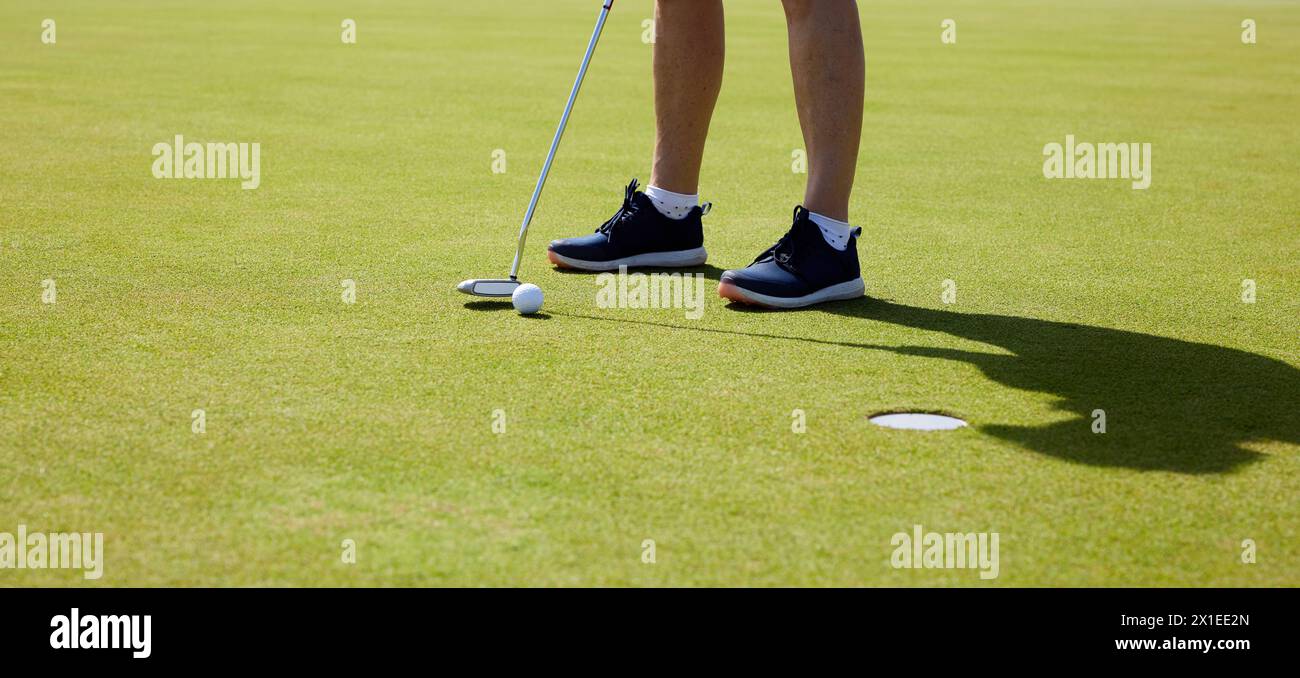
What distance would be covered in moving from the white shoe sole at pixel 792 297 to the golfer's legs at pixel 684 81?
64 centimetres

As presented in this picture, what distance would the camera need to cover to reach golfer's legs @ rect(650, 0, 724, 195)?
3984mm

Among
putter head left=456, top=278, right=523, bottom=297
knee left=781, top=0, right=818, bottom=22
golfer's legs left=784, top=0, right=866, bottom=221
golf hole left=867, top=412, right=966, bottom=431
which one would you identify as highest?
knee left=781, top=0, right=818, bottom=22

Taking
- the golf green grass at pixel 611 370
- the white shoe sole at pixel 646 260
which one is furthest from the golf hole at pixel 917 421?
the white shoe sole at pixel 646 260

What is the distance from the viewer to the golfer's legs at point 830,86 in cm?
357

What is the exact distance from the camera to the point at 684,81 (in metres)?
4.01

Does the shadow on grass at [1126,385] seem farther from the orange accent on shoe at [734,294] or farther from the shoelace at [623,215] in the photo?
the shoelace at [623,215]

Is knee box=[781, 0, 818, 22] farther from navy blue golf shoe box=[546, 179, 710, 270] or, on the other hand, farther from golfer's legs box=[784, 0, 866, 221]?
navy blue golf shoe box=[546, 179, 710, 270]

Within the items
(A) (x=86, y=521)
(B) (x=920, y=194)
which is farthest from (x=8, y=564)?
(B) (x=920, y=194)

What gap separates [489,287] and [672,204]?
0.80 m

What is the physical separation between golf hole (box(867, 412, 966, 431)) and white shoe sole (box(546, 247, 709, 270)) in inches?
57.0

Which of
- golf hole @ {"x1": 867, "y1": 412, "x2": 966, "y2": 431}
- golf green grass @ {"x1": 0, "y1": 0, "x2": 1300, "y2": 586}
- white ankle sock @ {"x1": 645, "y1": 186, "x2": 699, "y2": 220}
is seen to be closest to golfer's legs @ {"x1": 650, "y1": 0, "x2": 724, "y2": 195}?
white ankle sock @ {"x1": 645, "y1": 186, "x2": 699, "y2": 220}

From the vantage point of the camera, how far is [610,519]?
2.03 m

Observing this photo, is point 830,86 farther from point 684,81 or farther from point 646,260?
point 646,260
